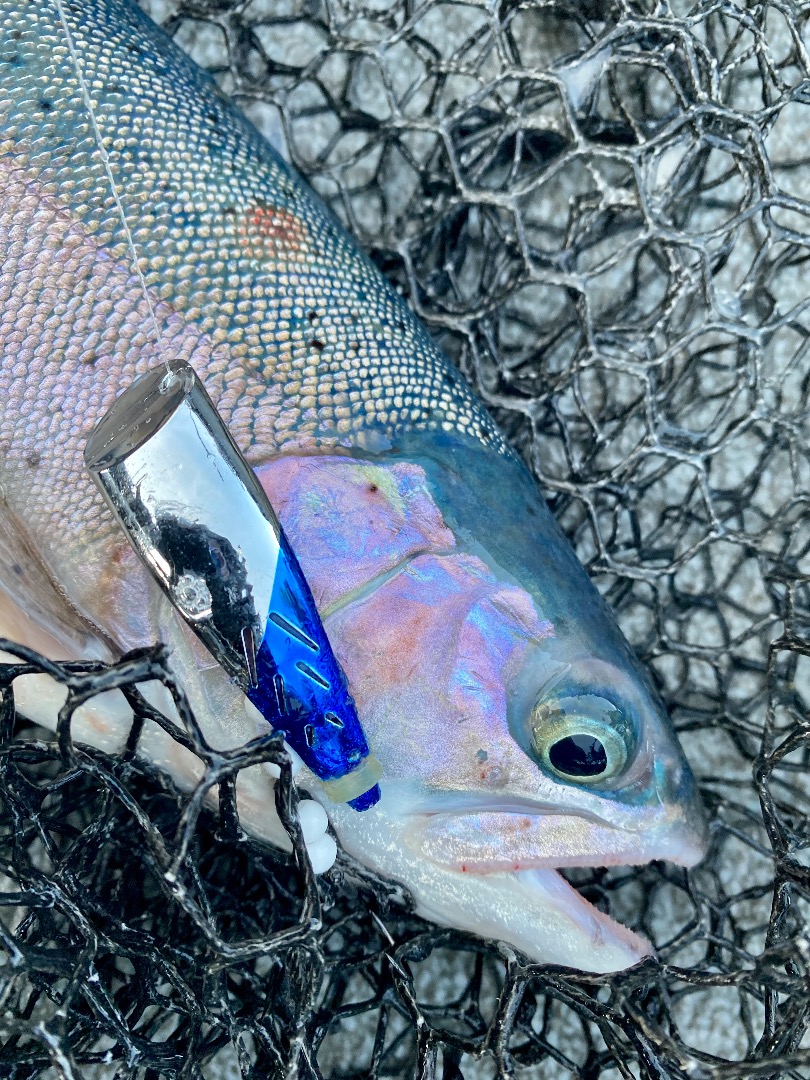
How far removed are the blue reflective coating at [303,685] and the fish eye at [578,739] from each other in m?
0.22

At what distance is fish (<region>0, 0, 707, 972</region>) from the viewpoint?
1066 mm

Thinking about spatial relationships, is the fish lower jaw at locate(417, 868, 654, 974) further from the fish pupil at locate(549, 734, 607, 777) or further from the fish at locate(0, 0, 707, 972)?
the fish pupil at locate(549, 734, 607, 777)

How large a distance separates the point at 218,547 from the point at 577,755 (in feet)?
1.63

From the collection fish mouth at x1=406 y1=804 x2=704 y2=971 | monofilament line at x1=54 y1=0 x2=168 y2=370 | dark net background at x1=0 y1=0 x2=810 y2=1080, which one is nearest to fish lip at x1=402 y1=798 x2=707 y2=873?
fish mouth at x1=406 y1=804 x2=704 y2=971

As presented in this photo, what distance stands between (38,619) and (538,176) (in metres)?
1.07

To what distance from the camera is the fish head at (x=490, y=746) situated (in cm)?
106

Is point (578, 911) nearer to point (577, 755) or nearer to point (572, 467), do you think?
point (577, 755)

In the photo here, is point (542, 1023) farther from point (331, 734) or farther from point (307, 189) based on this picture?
point (307, 189)

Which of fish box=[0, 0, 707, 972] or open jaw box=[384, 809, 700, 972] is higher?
fish box=[0, 0, 707, 972]

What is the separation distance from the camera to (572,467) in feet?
5.08

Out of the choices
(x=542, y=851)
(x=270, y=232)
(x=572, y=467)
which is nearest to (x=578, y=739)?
(x=542, y=851)

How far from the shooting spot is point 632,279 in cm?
171

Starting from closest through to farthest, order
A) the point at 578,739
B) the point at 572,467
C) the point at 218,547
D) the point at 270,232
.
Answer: the point at 218,547
the point at 578,739
the point at 270,232
the point at 572,467

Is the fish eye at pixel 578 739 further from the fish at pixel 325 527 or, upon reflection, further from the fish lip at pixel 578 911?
the fish lip at pixel 578 911
